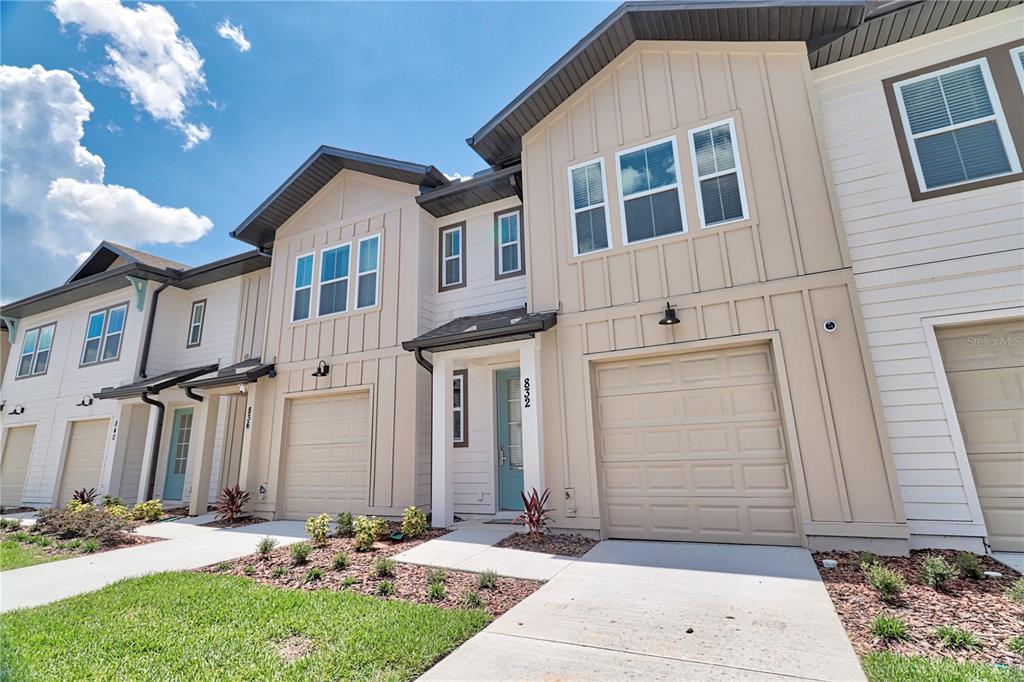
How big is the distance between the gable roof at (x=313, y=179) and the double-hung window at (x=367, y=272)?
1508mm

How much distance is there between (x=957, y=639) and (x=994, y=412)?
3.75 meters

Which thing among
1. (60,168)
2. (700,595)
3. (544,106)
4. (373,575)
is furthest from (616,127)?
(60,168)

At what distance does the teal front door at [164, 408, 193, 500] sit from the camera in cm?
1174

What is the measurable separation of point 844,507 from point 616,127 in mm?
6252

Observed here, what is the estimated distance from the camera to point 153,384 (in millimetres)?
11117

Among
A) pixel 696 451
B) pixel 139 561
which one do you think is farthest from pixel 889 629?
pixel 139 561

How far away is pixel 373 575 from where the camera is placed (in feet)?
16.6

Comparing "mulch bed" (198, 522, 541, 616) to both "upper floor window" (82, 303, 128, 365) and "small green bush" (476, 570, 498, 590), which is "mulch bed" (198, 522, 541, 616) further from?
"upper floor window" (82, 303, 128, 365)

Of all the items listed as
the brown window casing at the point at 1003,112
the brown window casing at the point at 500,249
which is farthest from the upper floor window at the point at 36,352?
the brown window casing at the point at 1003,112

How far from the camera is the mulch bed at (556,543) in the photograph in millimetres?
5691

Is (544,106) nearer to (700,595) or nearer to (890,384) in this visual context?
(890,384)

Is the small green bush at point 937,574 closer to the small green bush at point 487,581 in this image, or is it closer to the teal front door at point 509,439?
the small green bush at point 487,581

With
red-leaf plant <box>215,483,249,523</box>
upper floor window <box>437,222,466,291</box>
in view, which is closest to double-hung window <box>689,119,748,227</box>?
upper floor window <box>437,222,466,291</box>

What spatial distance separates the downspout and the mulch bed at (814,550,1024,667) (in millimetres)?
14031
